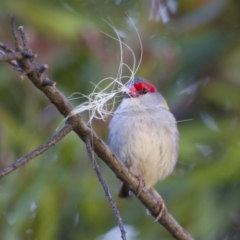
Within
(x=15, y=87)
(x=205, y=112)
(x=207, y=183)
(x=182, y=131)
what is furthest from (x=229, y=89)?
(x=15, y=87)

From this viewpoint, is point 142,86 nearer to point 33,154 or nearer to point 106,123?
A: point 106,123

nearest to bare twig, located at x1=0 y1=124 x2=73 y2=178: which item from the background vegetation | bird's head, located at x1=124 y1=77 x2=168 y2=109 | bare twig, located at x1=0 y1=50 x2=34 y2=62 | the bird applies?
bare twig, located at x1=0 y1=50 x2=34 y2=62

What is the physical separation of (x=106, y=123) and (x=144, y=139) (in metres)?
0.89

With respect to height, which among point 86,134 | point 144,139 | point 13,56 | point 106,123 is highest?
point 13,56

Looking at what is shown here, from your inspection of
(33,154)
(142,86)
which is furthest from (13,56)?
(142,86)

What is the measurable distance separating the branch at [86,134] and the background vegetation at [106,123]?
99 cm

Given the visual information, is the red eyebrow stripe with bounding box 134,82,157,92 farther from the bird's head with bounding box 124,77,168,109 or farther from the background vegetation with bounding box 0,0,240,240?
the background vegetation with bounding box 0,0,240,240

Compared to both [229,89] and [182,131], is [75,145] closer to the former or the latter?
[182,131]

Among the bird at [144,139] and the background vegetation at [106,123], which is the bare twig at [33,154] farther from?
the background vegetation at [106,123]

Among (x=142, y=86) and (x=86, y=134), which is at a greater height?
(x=86, y=134)

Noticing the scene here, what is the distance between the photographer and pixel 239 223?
4648 millimetres

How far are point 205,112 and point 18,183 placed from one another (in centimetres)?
156

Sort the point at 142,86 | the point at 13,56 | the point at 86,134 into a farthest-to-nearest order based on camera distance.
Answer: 1. the point at 142,86
2. the point at 86,134
3. the point at 13,56

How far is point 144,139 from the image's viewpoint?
3711mm
